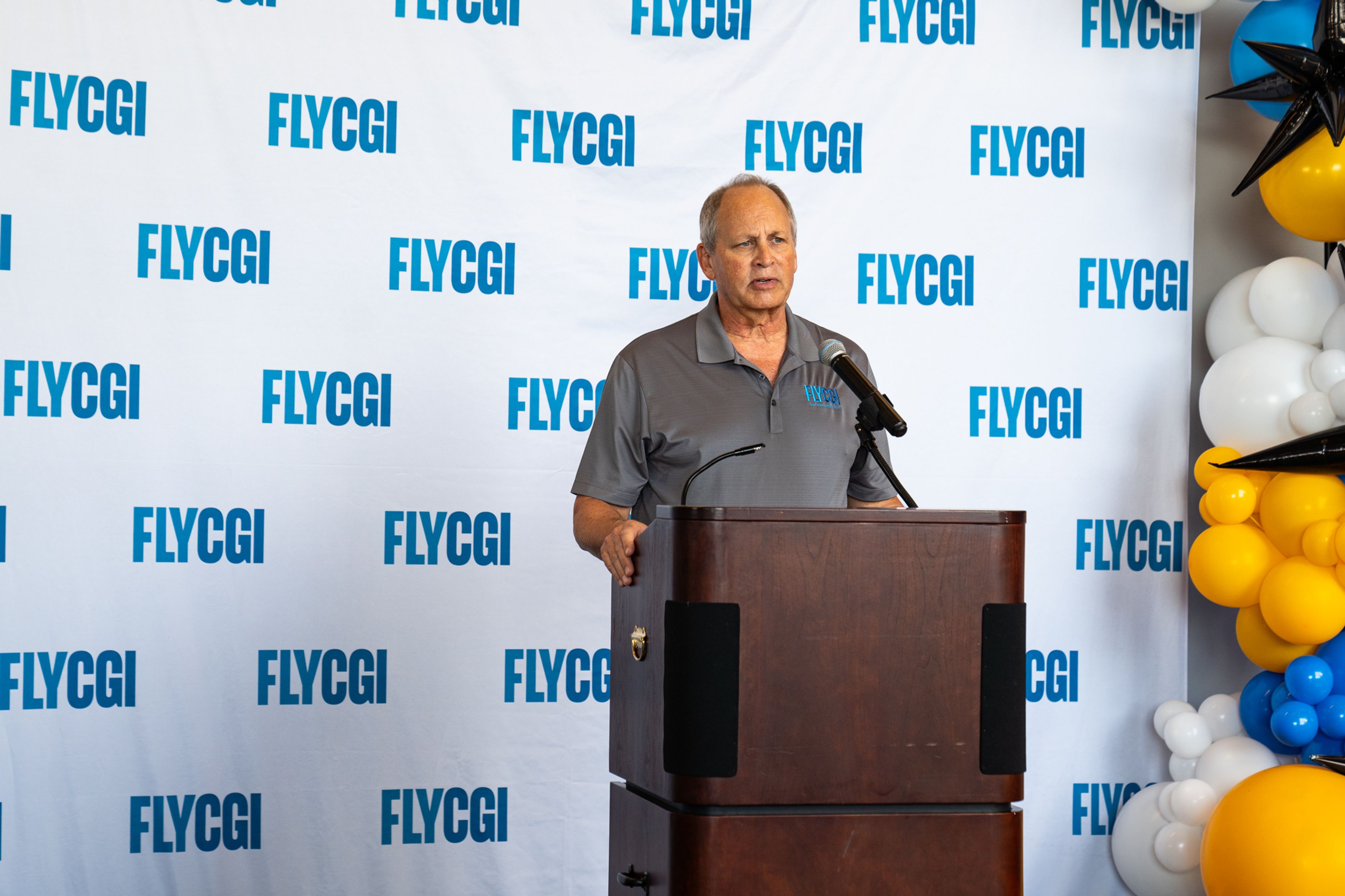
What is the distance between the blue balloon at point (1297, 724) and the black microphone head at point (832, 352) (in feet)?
6.00

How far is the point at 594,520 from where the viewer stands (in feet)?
6.94

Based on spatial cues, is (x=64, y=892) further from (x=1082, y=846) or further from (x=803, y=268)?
(x=1082, y=846)

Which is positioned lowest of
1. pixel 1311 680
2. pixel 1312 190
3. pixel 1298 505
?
pixel 1311 680

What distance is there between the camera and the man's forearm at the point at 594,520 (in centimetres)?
209

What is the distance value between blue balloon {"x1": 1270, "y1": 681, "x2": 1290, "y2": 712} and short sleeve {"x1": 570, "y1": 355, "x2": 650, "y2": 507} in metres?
1.82

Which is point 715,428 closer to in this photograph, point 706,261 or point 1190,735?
point 706,261

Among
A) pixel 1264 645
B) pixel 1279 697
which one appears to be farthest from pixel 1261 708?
pixel 1264 645

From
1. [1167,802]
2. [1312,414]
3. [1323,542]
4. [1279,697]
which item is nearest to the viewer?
[1323,542]

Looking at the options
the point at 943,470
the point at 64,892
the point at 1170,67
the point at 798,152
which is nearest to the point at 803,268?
the point at 798,152

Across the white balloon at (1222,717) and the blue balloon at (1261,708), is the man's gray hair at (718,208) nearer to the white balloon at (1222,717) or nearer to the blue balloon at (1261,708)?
the blue balloon at (1261,708)

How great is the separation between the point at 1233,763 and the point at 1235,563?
541 mm

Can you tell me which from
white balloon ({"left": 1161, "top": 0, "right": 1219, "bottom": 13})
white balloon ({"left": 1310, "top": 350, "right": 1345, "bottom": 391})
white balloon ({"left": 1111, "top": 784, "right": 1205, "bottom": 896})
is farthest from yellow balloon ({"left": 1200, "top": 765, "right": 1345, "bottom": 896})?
white balloon ({"left": 1161, "top": 0, "right": 1219, "bottom": 13})

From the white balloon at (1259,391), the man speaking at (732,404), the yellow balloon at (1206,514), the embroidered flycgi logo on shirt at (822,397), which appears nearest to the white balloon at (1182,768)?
the yellow balloon at (1206,514)

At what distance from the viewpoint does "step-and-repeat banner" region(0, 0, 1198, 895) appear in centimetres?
298
